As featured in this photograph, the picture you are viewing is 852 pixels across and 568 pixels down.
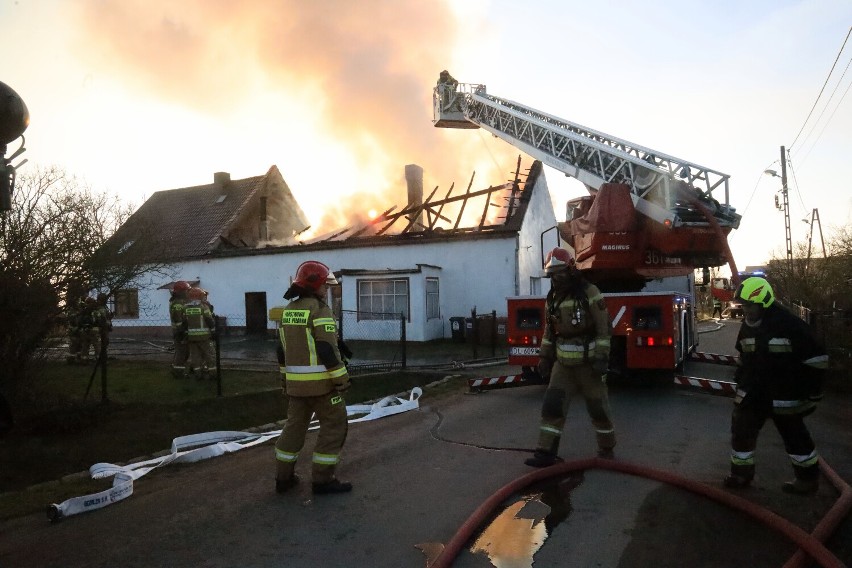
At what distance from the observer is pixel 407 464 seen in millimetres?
5285

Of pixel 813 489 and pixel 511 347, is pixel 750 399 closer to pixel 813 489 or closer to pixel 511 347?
pixel 813 489

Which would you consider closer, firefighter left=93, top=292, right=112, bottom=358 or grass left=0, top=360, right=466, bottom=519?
grass left=0, top=360, right=466, bottom=519

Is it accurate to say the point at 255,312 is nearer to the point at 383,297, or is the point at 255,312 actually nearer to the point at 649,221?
the point at 383,297

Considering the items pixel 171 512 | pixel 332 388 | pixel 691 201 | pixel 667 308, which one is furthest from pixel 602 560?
pixel 691 201

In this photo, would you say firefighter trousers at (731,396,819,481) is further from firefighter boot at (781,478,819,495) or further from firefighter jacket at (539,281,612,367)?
firefighter jacket at (539,281,612,367)

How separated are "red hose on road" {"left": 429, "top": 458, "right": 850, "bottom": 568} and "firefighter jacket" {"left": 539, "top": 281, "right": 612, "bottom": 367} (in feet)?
2.85

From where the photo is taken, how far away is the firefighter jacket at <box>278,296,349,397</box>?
14.2 ft

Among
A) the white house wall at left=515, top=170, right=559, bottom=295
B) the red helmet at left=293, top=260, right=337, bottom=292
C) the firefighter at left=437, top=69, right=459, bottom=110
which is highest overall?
the firefighter at left=437, top=69, right=459, bottom=110

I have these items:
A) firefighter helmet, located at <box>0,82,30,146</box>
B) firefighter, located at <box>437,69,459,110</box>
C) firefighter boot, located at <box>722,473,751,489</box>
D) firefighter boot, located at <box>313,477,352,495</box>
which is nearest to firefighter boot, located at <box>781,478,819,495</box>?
firefighter boot, located at <box>722,473,751,489</box>

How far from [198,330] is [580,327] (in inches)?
297

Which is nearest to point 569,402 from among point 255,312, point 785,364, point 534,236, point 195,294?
point 785,364

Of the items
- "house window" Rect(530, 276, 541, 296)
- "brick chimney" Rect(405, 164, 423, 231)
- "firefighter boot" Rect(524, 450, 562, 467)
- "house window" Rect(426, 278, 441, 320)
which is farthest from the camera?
"brick chimney" Rect(405, 164, 423, 231)

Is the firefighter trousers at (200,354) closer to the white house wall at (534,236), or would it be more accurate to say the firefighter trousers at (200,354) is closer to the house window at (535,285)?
the white house wall at (534,236)

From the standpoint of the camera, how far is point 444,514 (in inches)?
156
